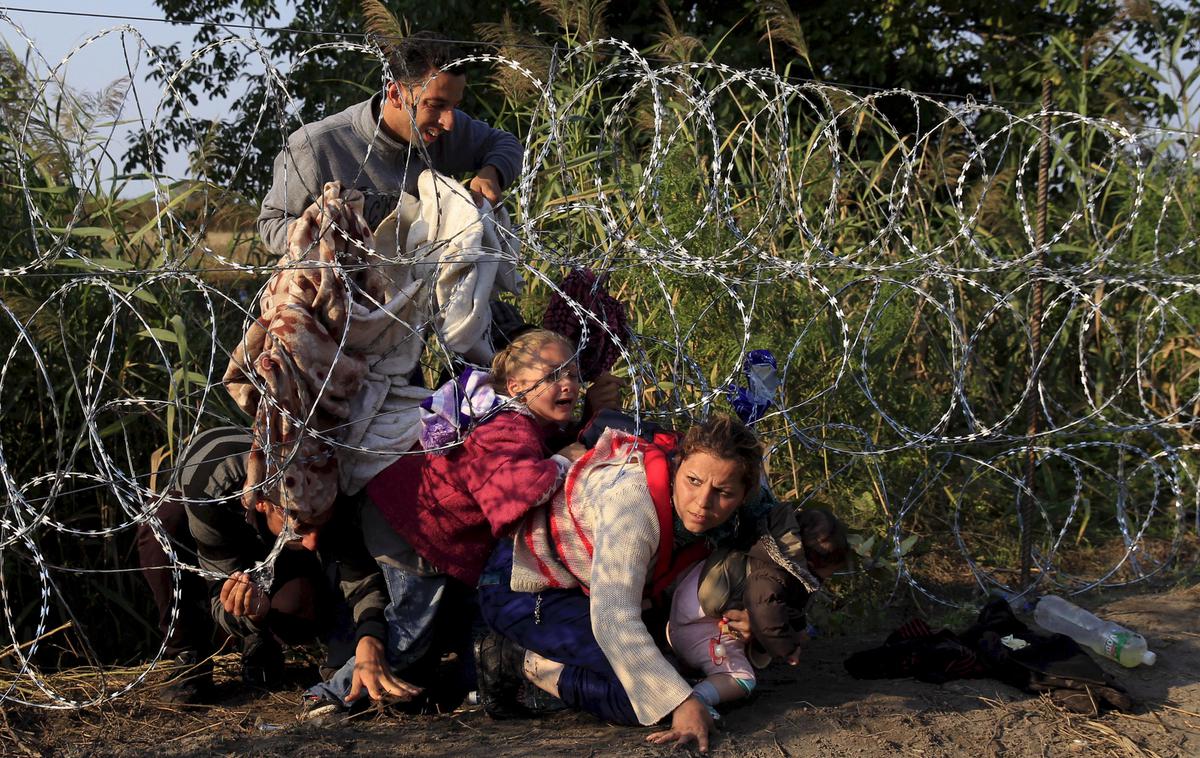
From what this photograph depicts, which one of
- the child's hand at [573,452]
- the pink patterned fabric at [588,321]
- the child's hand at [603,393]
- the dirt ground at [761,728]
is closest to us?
the dirt ground at [761,728]

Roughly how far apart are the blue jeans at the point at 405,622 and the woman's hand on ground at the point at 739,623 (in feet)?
2.67

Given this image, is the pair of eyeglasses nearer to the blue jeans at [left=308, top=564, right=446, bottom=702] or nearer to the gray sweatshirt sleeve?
the blue jeans at [left=308, top=564, right=446, bottom=702]

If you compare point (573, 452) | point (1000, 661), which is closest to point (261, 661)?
point (573, 452)

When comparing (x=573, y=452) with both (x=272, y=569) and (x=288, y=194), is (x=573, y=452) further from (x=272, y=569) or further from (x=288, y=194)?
(x=288, y=194)

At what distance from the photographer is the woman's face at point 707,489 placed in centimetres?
296

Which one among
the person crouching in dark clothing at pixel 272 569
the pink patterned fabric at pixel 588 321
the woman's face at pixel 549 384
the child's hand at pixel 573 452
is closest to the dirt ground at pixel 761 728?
the person crouching in dark clothing at pixel 272 569

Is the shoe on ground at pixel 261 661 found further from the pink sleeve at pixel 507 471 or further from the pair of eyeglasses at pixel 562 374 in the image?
the pair of eyeglasses at pixel 562 374

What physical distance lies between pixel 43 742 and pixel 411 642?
970 millimetres

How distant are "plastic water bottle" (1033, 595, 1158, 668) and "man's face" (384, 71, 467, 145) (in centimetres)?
255

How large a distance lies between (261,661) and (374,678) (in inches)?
20.8

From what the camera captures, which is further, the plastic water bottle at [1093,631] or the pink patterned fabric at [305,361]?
the plastic water bottle at [1093,631]

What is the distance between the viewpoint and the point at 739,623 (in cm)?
318

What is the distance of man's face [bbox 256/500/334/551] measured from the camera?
3.22 m

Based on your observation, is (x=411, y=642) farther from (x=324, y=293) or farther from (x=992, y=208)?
(x=992, y=208)
